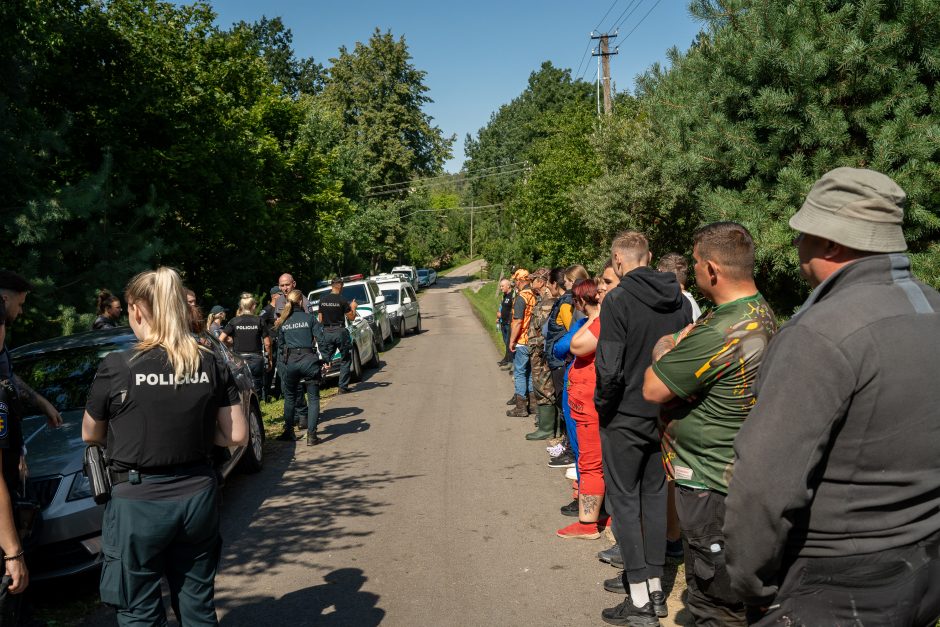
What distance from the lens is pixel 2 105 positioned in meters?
10.7

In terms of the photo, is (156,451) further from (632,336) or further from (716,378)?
(632,336)

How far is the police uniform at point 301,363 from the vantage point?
388 inches

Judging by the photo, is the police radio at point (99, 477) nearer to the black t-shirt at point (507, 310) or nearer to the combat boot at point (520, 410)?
the combat boot at point (520, 410)

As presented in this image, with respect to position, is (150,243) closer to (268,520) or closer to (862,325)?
(268,520)

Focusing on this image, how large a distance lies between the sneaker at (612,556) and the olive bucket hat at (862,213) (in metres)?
3.86

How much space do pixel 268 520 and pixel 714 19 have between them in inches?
302

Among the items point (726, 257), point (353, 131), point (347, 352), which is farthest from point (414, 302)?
point (353, 131)

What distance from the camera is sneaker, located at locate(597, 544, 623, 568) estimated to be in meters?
5.43

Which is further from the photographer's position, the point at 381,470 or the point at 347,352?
the point at 347,352

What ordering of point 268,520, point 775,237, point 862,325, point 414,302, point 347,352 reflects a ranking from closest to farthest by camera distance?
point 862,325
point 268,520
point 775,237
point 347,352
point 414,302

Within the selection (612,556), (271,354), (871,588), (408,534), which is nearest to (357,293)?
(271,354)

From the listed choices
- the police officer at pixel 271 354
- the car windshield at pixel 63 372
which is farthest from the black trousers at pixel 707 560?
the police officer at pixel 271 354

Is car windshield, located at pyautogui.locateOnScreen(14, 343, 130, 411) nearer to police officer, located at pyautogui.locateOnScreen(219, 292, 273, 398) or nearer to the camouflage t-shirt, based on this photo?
police officer, located at pyautogui.locateOnScreen(219, 292, 273, 398)

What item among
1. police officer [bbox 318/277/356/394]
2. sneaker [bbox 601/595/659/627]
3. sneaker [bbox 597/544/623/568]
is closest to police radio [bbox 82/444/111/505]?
sneaker [bbox 601/595/659/627]
